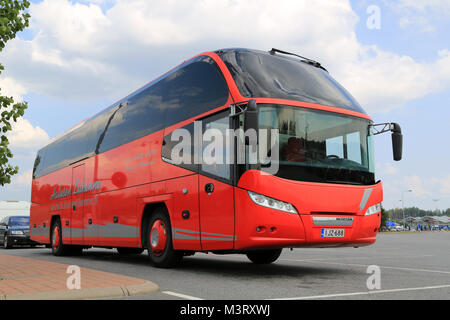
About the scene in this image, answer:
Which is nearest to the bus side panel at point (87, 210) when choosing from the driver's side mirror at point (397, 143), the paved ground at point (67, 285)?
the paved ground at point (67, 285)

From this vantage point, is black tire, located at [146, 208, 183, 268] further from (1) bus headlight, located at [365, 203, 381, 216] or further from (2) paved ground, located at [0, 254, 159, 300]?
(1) bus headlight, located at [365, 203, 381, 216]

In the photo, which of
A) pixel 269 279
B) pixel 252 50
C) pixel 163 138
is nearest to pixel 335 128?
pixel 252 50

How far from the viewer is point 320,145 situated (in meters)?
8.38

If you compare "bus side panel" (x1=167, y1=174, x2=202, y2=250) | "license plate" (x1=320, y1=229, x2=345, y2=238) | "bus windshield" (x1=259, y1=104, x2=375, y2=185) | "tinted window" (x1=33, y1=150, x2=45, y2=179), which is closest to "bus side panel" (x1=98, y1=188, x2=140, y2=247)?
"bus side panel" (x1=167, y1=174, x2=202, y2=250)

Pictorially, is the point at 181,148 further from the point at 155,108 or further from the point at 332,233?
the point at 332,233

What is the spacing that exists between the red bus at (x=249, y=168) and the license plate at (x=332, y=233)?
2cm

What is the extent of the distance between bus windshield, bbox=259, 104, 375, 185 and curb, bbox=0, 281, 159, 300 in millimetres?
2817

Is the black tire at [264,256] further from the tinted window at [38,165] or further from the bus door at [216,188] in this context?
the tinted window at [38,165]


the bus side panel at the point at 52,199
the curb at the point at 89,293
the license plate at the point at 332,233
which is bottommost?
the curb at the point at 89,293

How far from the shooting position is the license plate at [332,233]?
8008 mm

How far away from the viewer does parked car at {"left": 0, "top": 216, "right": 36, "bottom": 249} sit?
78.6 feet

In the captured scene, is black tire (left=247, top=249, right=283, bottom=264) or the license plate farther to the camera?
black tire (left=247, top=249, right=283, bottom=264)
